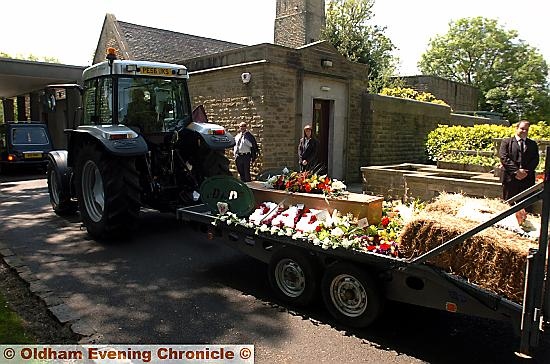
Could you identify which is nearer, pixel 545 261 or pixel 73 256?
pixel 545 261

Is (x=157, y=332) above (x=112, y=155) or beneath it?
beneath

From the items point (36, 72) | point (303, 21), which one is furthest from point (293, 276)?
point (303, 21)

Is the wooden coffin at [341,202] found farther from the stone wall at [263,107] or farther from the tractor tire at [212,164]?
the stone wall at [263,107]

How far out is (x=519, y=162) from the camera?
22.8ft

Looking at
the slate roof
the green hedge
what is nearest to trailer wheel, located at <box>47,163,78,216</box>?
the green hedge

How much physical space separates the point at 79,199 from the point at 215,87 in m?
6.30

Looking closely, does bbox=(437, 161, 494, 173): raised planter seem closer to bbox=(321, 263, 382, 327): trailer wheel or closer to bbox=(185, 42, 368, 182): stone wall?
bbox=(185, 42, 368, 182): stone wall

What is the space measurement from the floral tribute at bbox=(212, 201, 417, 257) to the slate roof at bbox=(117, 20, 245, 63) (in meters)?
15.0

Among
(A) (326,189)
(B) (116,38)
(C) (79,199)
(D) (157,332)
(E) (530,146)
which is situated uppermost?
(B) (116,38)

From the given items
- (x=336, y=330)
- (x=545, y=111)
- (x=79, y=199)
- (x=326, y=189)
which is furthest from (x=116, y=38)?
(x=545, y=111)

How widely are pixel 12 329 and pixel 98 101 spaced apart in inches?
179

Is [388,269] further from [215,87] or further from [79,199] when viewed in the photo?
[215,87]

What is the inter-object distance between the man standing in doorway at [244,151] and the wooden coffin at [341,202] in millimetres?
5449

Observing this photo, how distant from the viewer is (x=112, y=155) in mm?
6645
